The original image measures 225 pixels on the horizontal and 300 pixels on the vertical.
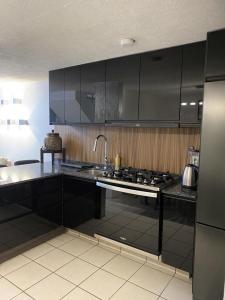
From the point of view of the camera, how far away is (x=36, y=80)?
4055mm

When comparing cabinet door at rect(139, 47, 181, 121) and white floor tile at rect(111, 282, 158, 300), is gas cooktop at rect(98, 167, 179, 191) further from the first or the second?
white floor tile at rect(111, 282, 158, 300)

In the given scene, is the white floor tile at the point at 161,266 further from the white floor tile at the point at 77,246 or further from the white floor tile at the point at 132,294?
the white floor tile at the point at 77,246

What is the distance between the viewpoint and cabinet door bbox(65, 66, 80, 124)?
3020mm

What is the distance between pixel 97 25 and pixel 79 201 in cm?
189

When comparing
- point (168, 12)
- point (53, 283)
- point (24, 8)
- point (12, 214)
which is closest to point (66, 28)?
point (24, 8)

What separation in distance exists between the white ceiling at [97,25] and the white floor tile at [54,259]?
2.23 meters

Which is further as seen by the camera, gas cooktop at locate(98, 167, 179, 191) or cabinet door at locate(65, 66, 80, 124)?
cabinet door at locate(65, 66, 80, 124)

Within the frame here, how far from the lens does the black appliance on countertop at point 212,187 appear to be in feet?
4.99

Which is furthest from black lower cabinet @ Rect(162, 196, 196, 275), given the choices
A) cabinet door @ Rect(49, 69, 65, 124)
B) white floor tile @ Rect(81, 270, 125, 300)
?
cabinet door @ Rect(49, 69, 65, 124)

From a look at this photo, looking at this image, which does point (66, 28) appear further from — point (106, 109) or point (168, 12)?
point (106, 109)

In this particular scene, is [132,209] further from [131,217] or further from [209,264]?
[209,264]

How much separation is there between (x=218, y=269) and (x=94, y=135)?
2.24m

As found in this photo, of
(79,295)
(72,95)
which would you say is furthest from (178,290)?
(72,95)

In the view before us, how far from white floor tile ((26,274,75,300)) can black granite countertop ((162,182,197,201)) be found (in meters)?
1.19
